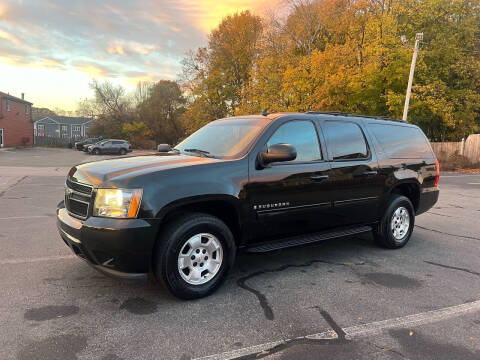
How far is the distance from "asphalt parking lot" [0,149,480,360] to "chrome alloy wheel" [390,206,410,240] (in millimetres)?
287

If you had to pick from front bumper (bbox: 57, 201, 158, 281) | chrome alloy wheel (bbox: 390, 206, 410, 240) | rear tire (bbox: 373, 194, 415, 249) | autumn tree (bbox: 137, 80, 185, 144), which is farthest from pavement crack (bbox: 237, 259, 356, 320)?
autumn tree (bbox: 137, 80, 185, 144)

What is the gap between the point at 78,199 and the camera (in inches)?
136

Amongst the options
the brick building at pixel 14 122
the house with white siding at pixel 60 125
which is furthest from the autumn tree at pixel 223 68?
the house with white siding at pixel 60 125

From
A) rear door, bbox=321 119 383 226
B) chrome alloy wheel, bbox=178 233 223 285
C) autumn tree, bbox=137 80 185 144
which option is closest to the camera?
chrome alloy wheel, bbox=178 233 223 285

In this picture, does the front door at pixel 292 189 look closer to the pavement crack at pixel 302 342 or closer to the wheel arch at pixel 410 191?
the pavement crack at pixel 302 342

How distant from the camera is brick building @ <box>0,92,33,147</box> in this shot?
4012 centimetres

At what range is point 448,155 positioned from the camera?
998 inches

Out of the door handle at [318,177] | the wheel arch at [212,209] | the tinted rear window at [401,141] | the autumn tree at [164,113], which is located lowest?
the wheel arch at [212,209]

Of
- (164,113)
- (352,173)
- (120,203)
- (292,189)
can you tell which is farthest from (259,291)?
(164,113)

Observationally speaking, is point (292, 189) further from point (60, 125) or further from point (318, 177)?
point (60, 125)

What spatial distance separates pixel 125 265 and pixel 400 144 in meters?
4.36

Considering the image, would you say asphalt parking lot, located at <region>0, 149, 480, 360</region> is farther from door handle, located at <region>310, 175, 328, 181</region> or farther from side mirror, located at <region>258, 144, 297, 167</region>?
side mirror, located at <region>258, 144, 297, 167</region>

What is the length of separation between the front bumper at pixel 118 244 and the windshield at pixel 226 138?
48.9 inches

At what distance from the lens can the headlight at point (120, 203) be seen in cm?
311
